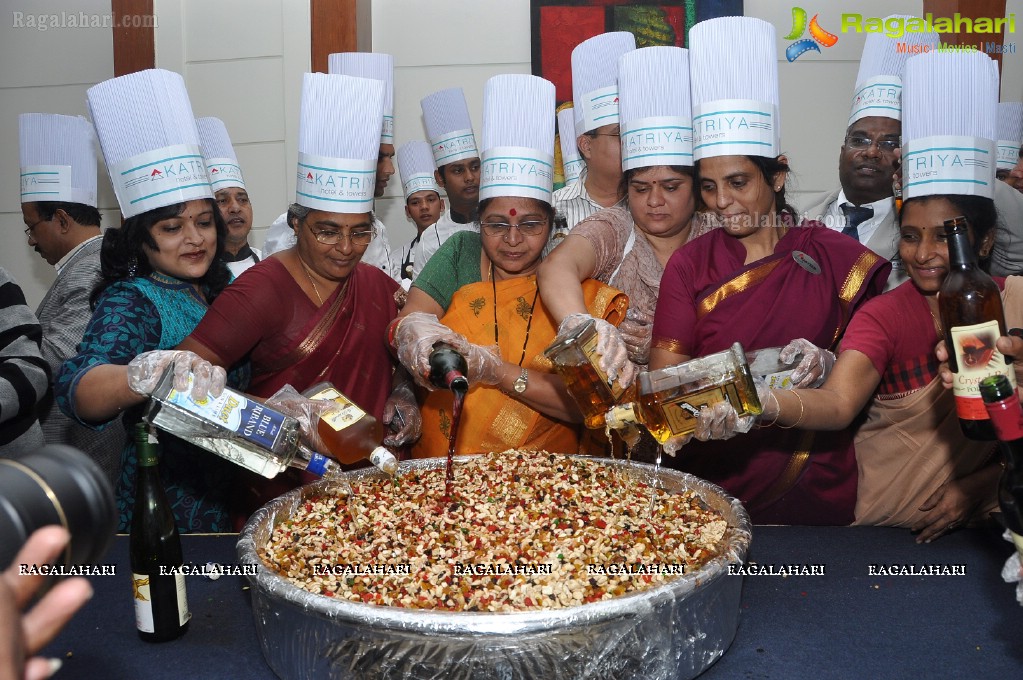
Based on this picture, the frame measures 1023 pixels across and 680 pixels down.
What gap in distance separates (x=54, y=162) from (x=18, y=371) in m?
1.77

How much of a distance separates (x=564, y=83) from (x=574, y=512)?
3.68 meters

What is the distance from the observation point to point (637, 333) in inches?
84.5

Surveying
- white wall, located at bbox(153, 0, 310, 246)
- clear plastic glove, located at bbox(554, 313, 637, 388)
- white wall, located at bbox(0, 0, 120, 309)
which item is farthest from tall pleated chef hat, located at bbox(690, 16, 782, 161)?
white wall, located at bbox(0, 0, 120, 309)

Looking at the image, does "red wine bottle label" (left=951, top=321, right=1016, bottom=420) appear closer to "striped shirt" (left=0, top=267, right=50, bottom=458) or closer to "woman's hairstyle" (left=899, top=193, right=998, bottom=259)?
"woman's hairstyle" (left=899, top=193, right=998, bottom=259)

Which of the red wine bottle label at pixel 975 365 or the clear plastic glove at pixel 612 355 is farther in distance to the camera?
the clear plastic glove at pixel 612 355

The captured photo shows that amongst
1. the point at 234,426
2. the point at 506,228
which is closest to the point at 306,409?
the point at 234,426

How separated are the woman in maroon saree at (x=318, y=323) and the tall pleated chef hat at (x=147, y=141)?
11.1 inches

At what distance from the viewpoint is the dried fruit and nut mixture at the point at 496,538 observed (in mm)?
1172

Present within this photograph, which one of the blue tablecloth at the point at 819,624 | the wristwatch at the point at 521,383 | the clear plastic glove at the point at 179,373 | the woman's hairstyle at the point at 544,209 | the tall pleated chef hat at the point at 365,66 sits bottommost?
the blue tablecloth at the point at 819,624

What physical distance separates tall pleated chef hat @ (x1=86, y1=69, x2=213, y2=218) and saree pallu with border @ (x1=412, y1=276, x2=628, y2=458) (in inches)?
30.2

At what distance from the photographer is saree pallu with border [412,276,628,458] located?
2.08 metres

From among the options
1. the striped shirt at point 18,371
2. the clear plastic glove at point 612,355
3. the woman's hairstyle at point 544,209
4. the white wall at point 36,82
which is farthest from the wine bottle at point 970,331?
the white wall at point 36,82

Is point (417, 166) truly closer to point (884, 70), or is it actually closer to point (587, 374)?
point (884, 70)

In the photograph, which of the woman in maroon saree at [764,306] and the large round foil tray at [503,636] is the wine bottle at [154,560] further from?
the woman in maroon saree at [764,306]
